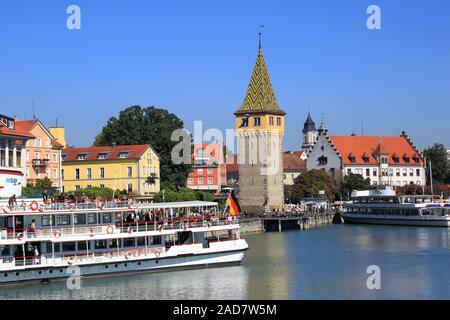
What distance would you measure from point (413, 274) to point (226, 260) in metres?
11.0

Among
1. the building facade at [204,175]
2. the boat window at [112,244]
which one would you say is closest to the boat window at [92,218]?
the boat window at [112,244]

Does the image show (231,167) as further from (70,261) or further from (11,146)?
(70,261)

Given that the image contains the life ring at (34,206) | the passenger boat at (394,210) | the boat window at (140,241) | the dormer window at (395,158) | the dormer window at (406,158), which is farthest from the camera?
the dormer window at (406,158)

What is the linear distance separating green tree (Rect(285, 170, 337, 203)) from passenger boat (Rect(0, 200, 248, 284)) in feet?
229

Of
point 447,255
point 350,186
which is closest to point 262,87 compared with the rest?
point 350,186

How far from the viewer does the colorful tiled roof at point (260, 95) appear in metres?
110

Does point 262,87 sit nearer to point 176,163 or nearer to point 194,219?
point 176,163

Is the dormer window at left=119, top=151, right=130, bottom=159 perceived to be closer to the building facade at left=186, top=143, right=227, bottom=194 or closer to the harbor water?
the building facade at left=186, top=143, right=227, bottom=194

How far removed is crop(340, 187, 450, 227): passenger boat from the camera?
9150cm

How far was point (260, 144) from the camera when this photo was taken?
359 ft

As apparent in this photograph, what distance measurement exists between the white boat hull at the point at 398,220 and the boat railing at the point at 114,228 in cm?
4529

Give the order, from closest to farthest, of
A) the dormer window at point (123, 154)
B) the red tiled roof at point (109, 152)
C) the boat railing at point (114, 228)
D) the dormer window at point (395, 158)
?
the boat railing at point (114, 228)
the red tiled roof at point (109, 152)
the dormer window at point (123, 154)
the dormer window at point (395, 158)

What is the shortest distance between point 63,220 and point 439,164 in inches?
4175

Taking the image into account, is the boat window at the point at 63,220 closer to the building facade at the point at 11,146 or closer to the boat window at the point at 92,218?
the boat window at the point at 92,218
